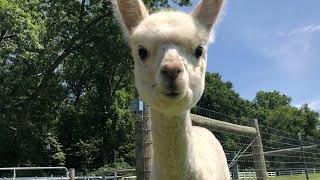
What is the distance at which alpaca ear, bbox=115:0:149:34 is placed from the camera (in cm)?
346

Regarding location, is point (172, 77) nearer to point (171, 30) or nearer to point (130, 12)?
point (171, 30)

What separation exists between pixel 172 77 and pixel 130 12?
89cm

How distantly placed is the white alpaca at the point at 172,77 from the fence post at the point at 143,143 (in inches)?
59.1

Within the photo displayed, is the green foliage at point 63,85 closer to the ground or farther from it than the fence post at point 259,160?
farther from it

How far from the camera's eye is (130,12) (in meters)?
3.48

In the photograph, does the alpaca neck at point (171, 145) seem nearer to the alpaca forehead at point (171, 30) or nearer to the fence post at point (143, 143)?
the alpaca forehead at point (171, 30)

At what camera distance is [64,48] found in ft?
100

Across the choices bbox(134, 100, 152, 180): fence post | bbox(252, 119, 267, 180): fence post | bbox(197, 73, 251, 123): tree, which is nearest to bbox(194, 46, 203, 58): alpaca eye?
bbox(134, 100, 152, 180): fence post

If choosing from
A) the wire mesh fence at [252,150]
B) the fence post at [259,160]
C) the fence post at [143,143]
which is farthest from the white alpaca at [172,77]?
the fence post at [259,160]

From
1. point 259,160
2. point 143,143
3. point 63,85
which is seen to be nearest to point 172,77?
point 143,143

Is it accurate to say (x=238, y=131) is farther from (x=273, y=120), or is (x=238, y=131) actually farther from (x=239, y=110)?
(x=273, y=120)

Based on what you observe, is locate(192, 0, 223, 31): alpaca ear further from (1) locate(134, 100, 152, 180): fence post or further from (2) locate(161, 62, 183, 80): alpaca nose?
(1) locate(134, 100, 152, 180): fence post

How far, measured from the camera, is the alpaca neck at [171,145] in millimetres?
3105

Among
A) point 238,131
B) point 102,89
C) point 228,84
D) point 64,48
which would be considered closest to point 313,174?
point 238,131
